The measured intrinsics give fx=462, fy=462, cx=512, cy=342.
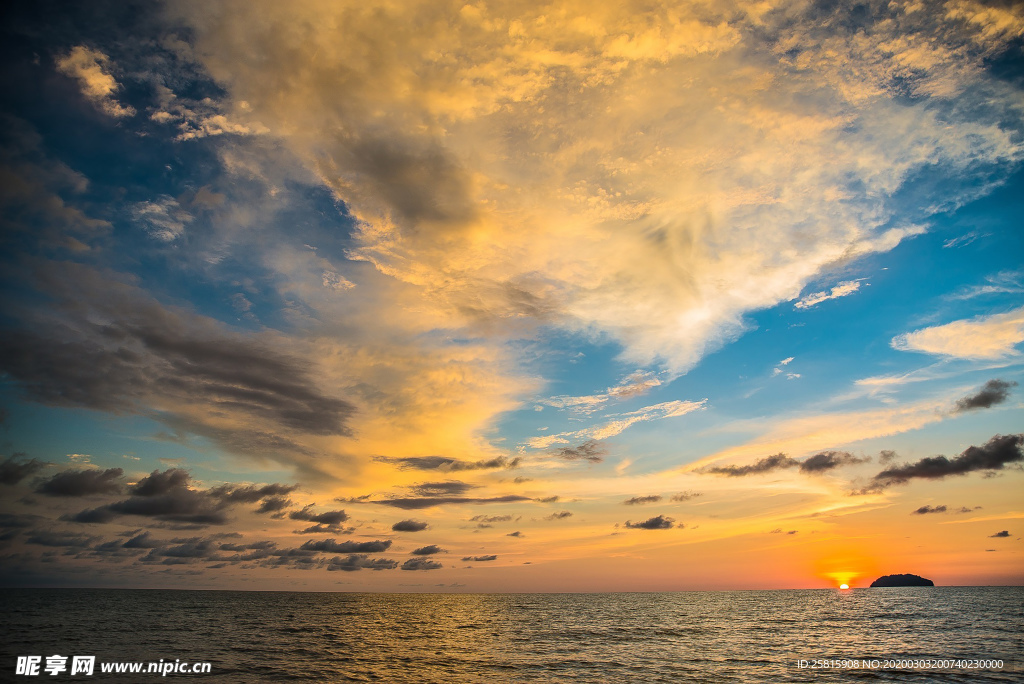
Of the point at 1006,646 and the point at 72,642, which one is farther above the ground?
the point at 72,642

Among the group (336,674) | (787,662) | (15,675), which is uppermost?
(15,675)

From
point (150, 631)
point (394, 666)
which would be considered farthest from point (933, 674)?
point (150, 631)

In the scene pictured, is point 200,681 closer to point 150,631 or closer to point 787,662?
point 150,631

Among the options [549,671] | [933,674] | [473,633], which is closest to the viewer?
[933,674]

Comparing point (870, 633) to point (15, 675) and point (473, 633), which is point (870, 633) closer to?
point (473, 633)

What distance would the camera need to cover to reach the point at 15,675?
1714 inches

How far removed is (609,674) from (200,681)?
41628 millimetres

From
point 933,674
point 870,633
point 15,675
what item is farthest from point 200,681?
point 870,633

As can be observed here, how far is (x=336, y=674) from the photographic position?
50.6 meters

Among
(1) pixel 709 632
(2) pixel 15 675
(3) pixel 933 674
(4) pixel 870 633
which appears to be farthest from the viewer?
(1) pixel 709 632

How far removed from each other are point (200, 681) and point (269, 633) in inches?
1872

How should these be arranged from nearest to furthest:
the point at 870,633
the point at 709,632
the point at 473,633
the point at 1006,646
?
1. the point at 1006,646
2. the point at 870,633
3. the point at 709,632
4. the point at 473,633

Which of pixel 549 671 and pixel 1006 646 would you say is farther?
pixel 1006 646

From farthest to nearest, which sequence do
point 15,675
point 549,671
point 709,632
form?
point 709,632 < point 549,671 < point 15,675
